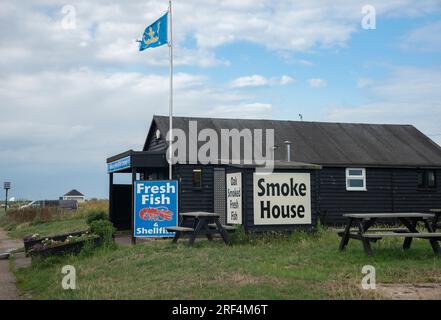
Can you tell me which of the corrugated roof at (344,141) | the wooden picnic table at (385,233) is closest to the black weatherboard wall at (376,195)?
the corrugated roof at (344,141)

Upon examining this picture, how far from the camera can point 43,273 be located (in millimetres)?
11789

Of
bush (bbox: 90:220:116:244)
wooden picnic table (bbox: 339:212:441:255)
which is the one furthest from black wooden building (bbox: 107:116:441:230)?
wooden picnic table (bbox: 339:212:441:255)

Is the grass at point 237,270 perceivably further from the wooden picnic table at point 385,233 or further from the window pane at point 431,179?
the window pane at point 431,179

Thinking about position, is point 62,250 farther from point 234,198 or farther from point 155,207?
point 234,198

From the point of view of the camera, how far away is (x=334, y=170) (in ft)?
75.1

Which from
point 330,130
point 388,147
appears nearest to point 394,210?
point 388,147

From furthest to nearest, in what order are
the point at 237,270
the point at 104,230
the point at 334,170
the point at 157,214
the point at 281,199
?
the point at 334,170, the point at 157,214, the point at 281,199, the point at 104,230, the point at 237,270

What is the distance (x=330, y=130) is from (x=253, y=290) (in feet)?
62.8

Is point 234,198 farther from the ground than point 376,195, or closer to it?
farther from the ground

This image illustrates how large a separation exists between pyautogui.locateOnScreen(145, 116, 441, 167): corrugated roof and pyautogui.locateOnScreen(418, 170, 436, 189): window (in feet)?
1.92

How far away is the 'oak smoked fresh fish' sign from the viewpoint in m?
16.8

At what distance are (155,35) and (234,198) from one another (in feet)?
26.9

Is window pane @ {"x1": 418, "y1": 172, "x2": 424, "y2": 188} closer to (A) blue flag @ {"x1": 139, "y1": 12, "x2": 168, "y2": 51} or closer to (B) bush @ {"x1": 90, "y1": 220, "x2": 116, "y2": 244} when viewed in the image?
(A) blue flag @ {"x1": 139, "y1": 12, "x2": 168, "y2": 51}

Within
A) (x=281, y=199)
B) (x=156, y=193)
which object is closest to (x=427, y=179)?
(x=281, y=199)
